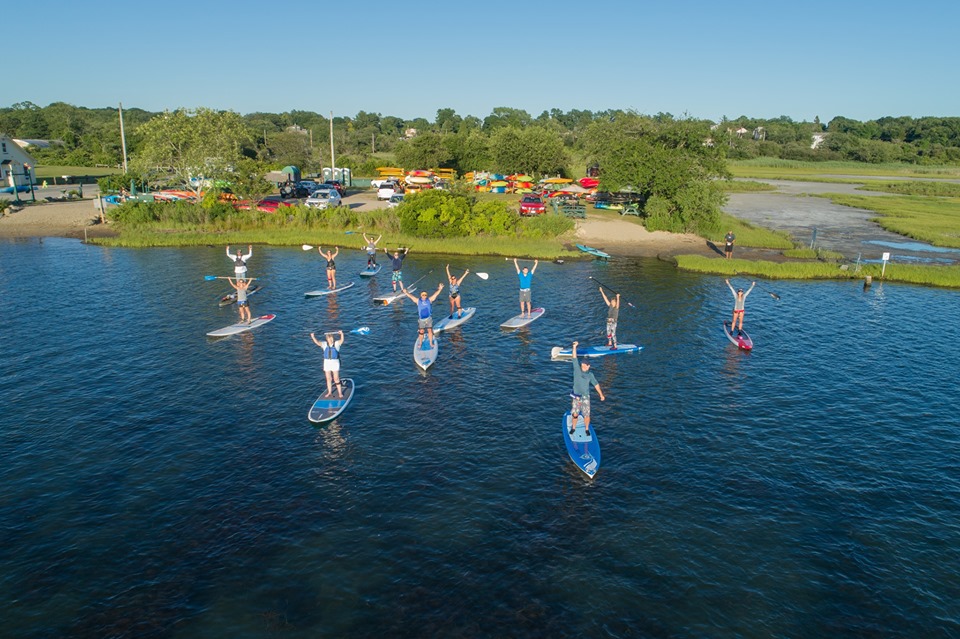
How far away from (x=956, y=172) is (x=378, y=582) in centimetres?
17875

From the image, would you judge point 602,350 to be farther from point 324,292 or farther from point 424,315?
point 324,292

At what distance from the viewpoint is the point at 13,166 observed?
78.6m

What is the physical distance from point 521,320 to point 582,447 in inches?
567

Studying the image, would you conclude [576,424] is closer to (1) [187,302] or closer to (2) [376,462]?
(2) [376,462]

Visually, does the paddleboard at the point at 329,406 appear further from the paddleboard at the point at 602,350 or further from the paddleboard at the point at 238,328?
the paddleboard at the point at 238,328

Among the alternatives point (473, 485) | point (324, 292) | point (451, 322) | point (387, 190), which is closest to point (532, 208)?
point (387, 190)

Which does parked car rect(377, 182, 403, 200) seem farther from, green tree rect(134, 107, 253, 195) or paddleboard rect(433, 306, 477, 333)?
paddleboard rect(433, 306, 477, 333)

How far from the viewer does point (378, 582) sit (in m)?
14.8

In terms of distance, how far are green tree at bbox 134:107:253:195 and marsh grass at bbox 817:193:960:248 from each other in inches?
2730

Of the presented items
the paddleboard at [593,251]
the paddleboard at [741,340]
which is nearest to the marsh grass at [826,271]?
the paddleboard at [593,251]

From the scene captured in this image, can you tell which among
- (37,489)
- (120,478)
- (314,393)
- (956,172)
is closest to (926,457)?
(314,393)

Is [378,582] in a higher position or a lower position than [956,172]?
lower

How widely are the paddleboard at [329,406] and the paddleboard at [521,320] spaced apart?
442 inches

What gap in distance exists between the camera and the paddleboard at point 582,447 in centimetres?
1933
